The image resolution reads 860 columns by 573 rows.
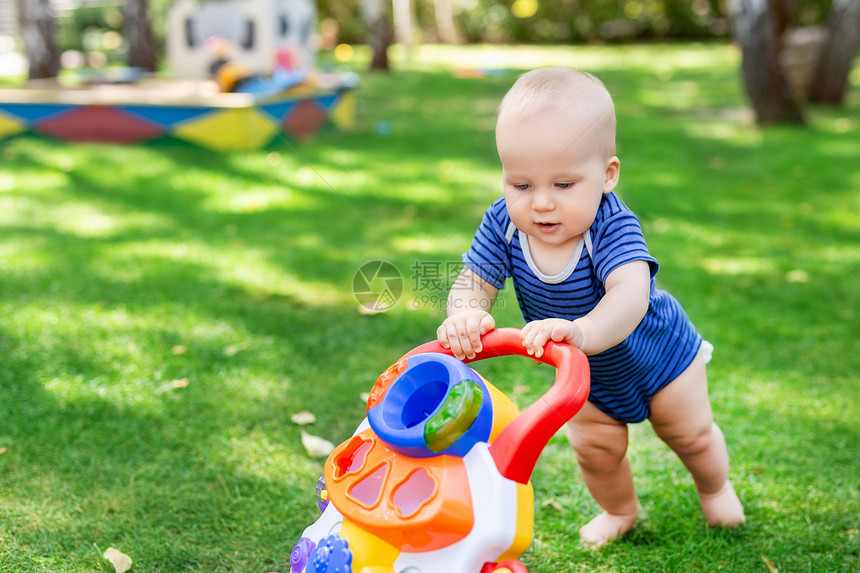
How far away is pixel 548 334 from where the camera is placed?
149 cm

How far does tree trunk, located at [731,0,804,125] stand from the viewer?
6980mm

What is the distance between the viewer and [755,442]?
248 cm

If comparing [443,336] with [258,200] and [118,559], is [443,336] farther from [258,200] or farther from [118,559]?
[258,200]

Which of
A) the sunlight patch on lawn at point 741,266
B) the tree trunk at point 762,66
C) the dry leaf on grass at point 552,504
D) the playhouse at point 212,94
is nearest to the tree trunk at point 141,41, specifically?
the playhouse at point 212,94

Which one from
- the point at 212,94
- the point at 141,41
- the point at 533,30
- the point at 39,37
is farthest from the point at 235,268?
the point at 533,30

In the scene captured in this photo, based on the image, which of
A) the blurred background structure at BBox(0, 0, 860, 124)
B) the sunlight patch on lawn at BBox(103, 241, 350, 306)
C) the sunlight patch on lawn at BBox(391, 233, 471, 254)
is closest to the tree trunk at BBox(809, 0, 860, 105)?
the blurred background structure at BBox(0, 0, 860, 124)

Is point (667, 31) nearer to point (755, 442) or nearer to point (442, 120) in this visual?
point (442, 120)

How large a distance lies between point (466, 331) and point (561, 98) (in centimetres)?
→ 48

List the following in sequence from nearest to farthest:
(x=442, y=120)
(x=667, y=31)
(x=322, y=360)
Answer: (x=322, y=360) < (x=442, y=120) < (x=667, y=31)

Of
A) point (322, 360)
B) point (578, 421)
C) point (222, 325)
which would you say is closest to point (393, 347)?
point (322, 360)

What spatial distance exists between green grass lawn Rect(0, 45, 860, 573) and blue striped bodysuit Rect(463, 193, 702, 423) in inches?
6.6

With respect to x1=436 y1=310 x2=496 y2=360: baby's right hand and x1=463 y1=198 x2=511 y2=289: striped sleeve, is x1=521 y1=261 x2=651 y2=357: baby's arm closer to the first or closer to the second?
x1=436 y1=310 x2=496 y2=360: baby's right hand

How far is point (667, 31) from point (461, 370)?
18.1 meters

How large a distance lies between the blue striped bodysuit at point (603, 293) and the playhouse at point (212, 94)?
4.91 metres
